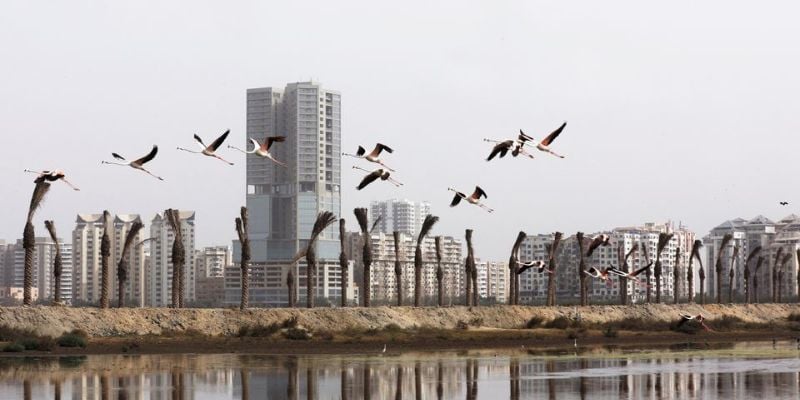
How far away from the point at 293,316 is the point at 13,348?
16619mm

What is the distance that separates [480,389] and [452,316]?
135ft

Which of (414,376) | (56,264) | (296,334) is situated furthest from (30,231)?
(414,376)

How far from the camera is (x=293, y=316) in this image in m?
66.8

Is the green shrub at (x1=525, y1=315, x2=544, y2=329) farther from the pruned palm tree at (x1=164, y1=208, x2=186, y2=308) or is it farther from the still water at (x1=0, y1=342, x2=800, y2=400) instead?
the still water at (x1=0, y1=342, x2=800, y2=400)

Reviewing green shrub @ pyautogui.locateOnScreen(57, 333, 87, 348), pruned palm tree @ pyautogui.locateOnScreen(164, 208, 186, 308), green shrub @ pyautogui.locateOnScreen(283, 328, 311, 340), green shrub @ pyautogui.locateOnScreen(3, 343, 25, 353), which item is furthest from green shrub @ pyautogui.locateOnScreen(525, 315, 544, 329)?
green shrub @ pyautogui.locateOnScreen(3, 343, 25, 353)

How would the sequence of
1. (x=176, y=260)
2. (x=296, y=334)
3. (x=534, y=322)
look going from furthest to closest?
(x=534, y=322) < (x=176, y=260) < (x=296, y=334)

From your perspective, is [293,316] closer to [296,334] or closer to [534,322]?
[296,334]

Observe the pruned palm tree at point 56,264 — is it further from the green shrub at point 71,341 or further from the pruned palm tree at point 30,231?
the green shrub at point 71,341

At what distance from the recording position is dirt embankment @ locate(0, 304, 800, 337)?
58438mm

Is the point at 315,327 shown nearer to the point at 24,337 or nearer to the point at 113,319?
the point at 113,319

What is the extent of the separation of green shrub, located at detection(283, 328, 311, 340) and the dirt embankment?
275 centimetres

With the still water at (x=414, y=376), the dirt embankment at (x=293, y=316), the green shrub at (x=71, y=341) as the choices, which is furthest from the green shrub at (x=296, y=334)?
the green shrub at (x=71, y=341)

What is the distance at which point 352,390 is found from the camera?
3638 centimetres

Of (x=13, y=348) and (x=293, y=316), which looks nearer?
(x=13, y=348)
